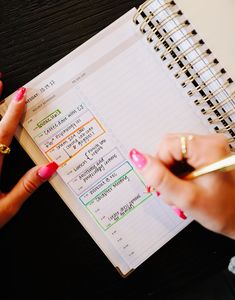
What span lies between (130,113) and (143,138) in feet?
0.18

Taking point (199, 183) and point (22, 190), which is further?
point (22, 190)

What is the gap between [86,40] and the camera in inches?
28.4

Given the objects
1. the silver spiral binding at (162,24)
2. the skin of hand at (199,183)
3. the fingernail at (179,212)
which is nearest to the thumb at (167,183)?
the skin of hand at (199,183)

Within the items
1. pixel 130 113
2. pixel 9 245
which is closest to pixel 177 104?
pixel 130 113

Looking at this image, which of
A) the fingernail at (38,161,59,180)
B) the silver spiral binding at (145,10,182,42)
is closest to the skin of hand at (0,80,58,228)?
the fingernail at (38,161,59,180)

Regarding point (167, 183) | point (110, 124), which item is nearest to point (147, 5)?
point (110, 124)

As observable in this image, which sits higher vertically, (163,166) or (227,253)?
(163,166)

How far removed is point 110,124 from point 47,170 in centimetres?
14

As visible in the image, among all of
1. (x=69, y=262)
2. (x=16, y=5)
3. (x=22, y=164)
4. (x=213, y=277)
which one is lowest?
(x=213, y=277)

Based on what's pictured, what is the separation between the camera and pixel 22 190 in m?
0.68

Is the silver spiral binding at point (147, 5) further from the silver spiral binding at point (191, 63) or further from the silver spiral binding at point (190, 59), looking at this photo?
the silver spiral binding at point (191, 63)

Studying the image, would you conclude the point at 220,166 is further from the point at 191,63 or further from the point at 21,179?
the point at 21,179

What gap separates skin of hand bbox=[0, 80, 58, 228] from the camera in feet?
2.13

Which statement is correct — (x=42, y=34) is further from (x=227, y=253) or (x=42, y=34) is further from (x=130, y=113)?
(x=227, y=253)
